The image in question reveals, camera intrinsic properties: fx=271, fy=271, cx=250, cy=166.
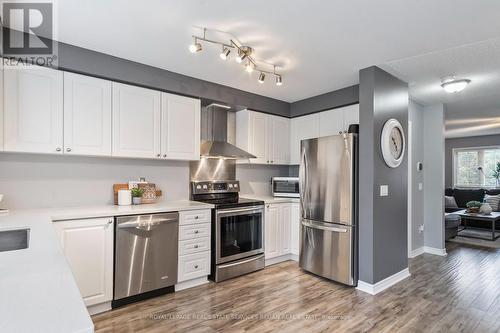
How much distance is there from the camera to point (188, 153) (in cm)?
332

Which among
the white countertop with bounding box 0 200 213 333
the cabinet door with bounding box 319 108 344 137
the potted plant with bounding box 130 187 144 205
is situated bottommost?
the white countertop with bounding box 0 200 213 333

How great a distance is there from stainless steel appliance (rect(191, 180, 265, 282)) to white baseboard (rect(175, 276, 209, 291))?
0.11 meters

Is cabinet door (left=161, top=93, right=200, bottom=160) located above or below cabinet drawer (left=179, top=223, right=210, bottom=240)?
above

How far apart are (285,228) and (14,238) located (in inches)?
118

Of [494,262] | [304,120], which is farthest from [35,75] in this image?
[494,262]

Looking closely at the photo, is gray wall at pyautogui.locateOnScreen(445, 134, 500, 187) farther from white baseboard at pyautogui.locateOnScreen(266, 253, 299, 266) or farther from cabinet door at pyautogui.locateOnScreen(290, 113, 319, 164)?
white baseboard at pyautogui.locateOnScreen(266, 253, 299, 266)

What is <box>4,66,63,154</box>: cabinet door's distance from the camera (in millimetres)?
2279

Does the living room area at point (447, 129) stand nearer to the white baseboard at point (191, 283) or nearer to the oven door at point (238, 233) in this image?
the oven door at point (238, 233)

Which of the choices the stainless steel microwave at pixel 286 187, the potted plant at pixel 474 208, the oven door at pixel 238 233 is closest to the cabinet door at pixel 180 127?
the oven door at pixel 238 233

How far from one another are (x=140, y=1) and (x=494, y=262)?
17.8 ft

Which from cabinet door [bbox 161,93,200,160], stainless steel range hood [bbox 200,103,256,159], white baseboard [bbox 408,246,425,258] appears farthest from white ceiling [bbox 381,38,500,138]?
white baseboard [bbox 408,246,425,258]

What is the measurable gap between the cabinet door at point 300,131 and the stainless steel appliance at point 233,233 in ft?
4.10

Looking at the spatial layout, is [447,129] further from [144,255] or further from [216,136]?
[144,255]

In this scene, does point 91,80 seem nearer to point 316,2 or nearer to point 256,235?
point 316,2
